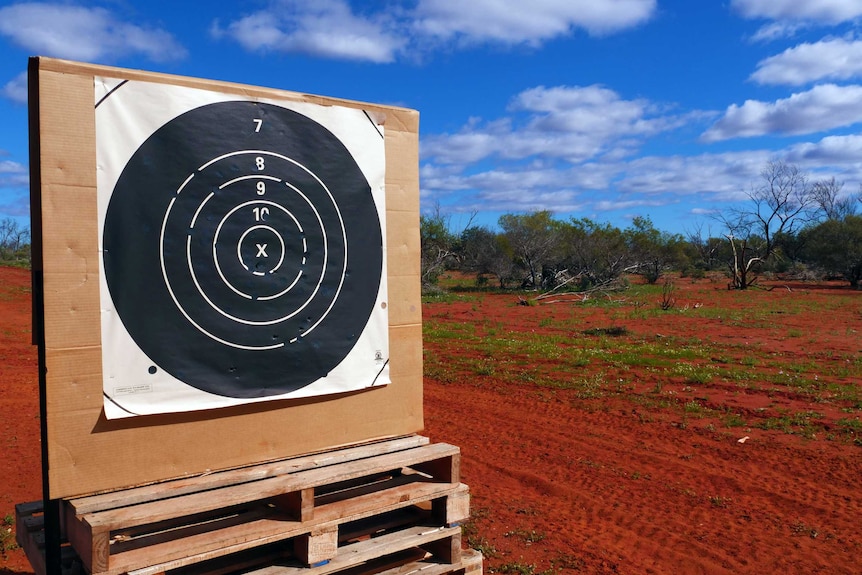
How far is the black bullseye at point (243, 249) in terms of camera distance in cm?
271

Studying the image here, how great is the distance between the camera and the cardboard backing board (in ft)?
8.15

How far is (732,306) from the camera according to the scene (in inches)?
1028

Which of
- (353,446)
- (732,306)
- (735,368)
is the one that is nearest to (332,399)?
(353,446)

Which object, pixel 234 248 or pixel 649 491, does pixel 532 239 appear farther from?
pixel 234 248

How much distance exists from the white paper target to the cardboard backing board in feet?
0.16

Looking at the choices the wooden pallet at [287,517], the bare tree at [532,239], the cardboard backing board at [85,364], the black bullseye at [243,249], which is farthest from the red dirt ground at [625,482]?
the bare tree at [532,239]

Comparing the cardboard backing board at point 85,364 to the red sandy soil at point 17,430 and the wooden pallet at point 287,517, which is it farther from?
the red sandy soil at point 17,430

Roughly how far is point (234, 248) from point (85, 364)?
75 cm

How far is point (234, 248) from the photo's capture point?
2912mm

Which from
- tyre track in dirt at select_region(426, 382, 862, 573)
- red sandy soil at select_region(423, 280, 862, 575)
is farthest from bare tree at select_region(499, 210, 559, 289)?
tyre track in dirt at select_region(426, 382, 862, 573)

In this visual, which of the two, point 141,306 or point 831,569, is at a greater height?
point 141,306

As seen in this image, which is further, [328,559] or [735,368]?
[735,368]

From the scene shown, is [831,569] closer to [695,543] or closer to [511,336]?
[695,543]

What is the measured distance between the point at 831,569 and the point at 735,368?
8346mm
